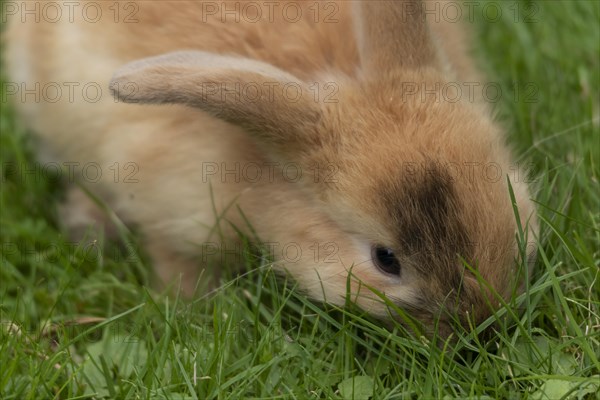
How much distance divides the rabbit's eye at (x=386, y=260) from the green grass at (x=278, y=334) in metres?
0.17

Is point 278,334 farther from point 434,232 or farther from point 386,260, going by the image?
point 434,232

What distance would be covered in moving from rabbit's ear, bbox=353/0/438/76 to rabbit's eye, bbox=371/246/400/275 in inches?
24.0

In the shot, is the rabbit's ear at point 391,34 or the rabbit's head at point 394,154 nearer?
the rabbit's head at point 394,154

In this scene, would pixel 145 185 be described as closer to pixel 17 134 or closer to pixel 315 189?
pixel 315 189

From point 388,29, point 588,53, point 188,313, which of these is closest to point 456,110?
point 388,29

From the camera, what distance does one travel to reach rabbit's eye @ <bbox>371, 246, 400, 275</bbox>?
2.87 m

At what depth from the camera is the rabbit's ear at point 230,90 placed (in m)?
2.88

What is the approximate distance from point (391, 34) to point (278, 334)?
3.38 ft

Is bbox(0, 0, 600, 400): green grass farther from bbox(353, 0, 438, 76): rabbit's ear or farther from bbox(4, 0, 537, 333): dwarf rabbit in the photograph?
bbox(353, 0, 438, 76): rabbit's ear

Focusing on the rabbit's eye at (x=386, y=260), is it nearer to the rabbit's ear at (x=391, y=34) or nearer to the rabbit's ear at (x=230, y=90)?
the rabbit's ear at (x=230, y=90)

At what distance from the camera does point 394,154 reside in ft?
9.51

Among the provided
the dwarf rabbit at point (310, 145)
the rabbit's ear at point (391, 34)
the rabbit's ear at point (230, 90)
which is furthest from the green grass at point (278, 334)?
the rabbit's ear at point (391, 34)

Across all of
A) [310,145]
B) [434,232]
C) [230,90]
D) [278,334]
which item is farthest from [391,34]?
[278,334]

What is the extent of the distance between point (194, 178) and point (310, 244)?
565 millimetres
